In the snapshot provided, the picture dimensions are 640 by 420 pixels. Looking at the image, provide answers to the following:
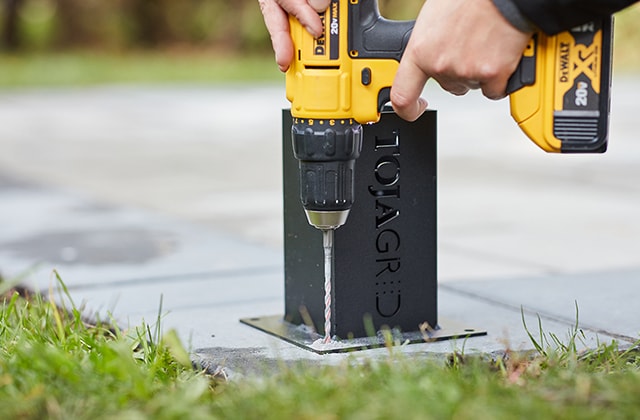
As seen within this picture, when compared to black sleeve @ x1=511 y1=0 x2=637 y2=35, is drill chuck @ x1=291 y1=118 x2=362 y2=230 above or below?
below

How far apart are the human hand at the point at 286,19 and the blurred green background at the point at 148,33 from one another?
1594 cm

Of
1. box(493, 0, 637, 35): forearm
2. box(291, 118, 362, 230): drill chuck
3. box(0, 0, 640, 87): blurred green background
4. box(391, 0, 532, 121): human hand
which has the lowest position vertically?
box(291, 118, 362, 230): drill chuck

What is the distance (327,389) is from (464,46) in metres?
0.79

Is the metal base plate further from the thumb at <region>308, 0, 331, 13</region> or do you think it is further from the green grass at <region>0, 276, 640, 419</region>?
the thumb at <region>308, 0, 331, 13</region>

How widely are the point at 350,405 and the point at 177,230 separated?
3.11m

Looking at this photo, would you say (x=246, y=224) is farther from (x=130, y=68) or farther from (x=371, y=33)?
(x=130, y=68)

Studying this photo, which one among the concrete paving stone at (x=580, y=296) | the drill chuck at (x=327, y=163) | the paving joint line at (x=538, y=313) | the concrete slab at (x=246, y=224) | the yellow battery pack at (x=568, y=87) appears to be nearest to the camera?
the yellow battery pack at (x=568, y=87)

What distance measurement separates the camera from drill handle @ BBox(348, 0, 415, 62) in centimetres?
261

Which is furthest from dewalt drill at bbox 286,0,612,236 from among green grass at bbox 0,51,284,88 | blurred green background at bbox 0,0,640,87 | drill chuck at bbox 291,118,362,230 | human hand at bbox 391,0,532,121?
blurred green background at bbox 0,0,640,87

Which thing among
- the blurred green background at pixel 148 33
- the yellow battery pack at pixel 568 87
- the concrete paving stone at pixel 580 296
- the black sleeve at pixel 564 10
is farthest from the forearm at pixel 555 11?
the blurred green background at pixel 148 33

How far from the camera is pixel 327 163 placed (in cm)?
264

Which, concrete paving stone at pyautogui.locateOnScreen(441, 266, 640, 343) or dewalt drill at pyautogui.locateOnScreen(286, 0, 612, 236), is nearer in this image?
dewalt drill at pyautogui.locateOnScreen(286, 0, 612, 236)

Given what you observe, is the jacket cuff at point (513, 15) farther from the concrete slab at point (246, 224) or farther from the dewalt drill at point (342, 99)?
the concrete slab at point (246, 224)

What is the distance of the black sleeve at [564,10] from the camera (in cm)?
221
